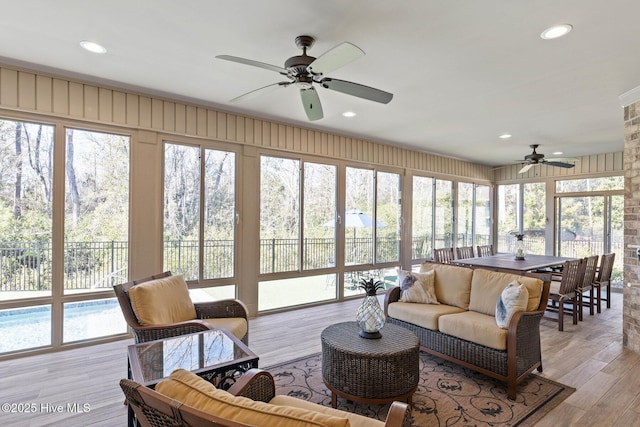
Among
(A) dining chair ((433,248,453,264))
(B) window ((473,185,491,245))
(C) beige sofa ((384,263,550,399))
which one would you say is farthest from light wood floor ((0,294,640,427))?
(B) window ((473,185,491,245))

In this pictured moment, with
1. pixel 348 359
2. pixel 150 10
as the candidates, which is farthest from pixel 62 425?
pixel 150 10

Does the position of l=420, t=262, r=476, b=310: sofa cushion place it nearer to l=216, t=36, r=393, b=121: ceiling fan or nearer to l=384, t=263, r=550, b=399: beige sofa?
l=384, t=263, r=550, b=399: beige sofa

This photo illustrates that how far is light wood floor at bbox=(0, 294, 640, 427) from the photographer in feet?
7.90

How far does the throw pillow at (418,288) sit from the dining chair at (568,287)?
1934mm

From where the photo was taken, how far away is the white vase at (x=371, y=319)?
267 centimetres

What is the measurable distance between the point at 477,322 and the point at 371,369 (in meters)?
1.22

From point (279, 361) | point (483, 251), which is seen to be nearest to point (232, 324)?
point (279, 361)

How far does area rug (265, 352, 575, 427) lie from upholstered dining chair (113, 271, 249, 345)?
0.66 metres

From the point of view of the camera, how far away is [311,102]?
9.59ft

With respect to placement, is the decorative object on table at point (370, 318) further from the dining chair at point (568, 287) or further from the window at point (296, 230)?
the dining chair at point (568, 287)

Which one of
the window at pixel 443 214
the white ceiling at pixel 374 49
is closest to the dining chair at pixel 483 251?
the window at pixel 443 214

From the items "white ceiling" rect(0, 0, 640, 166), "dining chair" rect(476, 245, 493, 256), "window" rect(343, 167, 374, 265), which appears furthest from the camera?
"dining chair" rect(476, 245, 493, 256)

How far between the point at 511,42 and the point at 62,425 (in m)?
4.37

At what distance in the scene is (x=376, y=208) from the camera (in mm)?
6242
